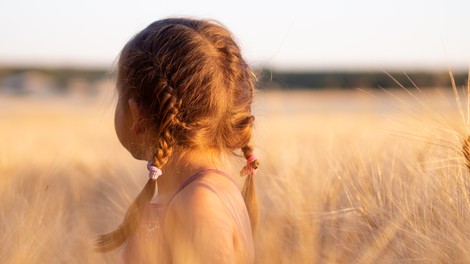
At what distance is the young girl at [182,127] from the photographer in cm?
162

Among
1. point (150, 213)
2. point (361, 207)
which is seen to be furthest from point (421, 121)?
point (150, 213)

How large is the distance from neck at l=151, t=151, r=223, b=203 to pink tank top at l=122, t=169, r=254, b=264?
0.13 feet

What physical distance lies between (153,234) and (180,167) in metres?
0.17

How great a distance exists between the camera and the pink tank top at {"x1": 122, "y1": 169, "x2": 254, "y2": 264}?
64.7 inches

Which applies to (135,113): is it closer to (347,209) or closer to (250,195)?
(250,195)

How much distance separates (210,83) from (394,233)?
1.83 feet

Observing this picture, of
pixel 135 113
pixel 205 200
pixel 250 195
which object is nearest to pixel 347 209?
pixel 250 195

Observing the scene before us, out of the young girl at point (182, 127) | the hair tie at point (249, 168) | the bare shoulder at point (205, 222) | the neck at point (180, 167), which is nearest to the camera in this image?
the bare shoulder at point (205, 222)

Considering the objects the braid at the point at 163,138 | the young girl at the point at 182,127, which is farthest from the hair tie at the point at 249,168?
the braid at the point at 163,138

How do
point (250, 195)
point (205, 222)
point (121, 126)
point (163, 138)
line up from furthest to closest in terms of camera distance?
point (250, 195), point (121, 126), point (163, 138), point (205, 222)

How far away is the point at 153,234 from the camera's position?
1721 mm

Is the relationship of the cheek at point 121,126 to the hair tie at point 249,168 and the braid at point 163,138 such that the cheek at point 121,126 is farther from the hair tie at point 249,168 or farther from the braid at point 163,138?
the hair tie at point 249,168

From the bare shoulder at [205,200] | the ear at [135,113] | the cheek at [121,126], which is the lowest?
the bare shoulder at [205,200]

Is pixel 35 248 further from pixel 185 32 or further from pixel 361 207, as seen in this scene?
pixel 361 207
